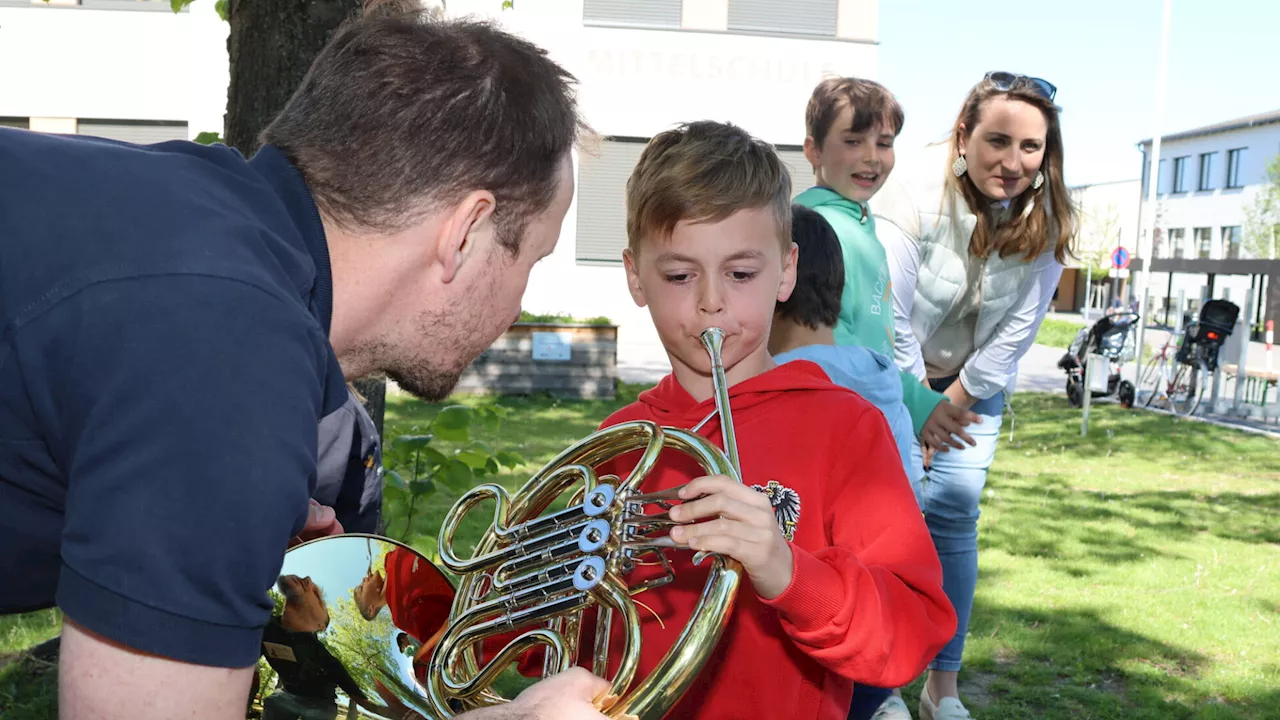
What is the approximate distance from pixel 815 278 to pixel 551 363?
980 centimetres

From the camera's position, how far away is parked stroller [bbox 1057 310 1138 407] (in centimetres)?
1497

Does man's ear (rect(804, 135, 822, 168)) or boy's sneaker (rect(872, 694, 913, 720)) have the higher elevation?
man's ear (rect(804, 135, 822, 168))

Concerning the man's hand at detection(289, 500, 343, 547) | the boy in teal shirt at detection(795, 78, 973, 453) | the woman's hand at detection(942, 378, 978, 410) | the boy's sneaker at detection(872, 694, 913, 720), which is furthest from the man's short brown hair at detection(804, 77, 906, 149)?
A: the man's hand at detection(289, 500, 343, 547)

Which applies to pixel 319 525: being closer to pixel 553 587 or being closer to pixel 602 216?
pixel 553 587

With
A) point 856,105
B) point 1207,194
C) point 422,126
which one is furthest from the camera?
point 1207,194

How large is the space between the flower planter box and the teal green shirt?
29.2 feet

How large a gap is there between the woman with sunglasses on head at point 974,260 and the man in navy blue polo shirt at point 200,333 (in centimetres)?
251

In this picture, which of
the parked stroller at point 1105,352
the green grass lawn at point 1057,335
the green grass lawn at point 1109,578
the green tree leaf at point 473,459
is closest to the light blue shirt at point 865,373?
the green tree leaf at point 473,459

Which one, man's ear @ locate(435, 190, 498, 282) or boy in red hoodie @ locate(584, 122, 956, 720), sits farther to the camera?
boy in red hoodie @ locate(584, 122, 956, 720)

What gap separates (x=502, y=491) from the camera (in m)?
2.12

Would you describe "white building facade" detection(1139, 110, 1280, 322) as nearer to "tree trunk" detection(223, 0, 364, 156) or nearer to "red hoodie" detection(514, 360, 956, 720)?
"tree trunk" detection(223, 0, 364, 156)

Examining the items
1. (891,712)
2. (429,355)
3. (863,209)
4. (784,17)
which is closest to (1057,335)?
(784,17)

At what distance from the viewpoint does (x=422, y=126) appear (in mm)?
1597

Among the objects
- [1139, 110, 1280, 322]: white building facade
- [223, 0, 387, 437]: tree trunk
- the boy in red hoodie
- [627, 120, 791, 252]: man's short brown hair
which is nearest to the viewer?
the boy in red hoodie
